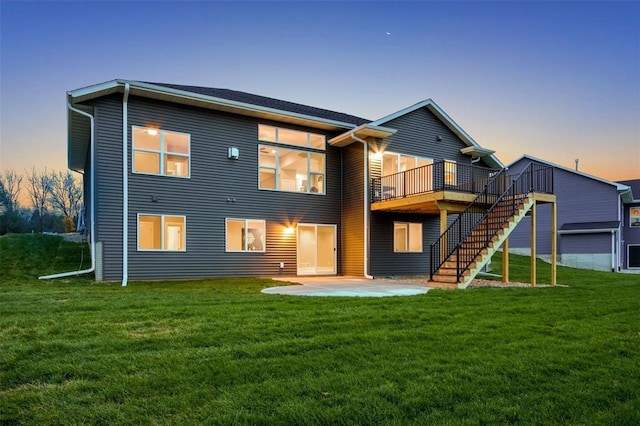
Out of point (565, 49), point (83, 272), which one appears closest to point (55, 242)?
point (83, 272)

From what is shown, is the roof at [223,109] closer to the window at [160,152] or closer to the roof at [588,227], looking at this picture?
the window at [160,152]

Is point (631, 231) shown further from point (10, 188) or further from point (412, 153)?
point (10, 188)

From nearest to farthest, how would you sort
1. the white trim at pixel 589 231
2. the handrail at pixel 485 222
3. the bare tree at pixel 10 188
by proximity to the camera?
the handrail at pixel 485 222 < the white trim at pixel 589 231 < the bare tree at pixel 10 188

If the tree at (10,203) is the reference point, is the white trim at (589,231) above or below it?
below

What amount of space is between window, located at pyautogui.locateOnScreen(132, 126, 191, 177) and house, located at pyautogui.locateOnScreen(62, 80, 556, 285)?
0.03 m

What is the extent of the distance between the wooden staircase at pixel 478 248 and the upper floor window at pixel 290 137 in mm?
5926

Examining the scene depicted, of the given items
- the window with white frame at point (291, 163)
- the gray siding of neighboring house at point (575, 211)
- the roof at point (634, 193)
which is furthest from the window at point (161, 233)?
the roof at point (634, 193)

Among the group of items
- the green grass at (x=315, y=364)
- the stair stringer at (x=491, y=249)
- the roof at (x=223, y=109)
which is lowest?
the green grass at (x=315, y=364)

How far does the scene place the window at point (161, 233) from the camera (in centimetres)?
1155

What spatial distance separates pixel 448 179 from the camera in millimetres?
14969

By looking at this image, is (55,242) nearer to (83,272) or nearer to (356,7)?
(83,272)

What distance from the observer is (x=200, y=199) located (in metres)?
12.3

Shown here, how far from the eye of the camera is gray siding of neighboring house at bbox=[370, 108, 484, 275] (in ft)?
46.7

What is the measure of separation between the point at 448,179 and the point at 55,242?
15.7m
